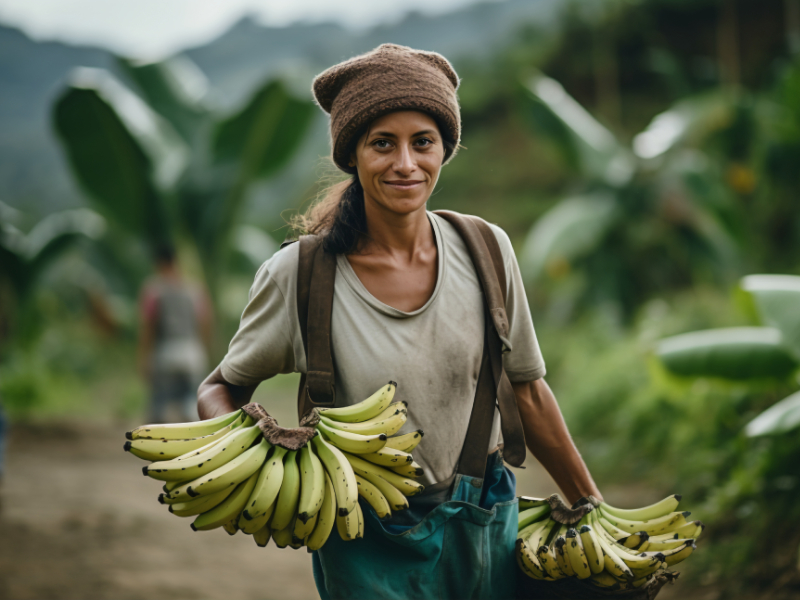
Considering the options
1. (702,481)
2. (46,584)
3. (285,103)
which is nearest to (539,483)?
(702,481)

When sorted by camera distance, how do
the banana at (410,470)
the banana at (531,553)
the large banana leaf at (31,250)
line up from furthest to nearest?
the large banana leaf at (31,250) < the banana at (531,553) < the banana at (410,470)

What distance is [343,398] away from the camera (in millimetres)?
1816

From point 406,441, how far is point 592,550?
0.54 meters

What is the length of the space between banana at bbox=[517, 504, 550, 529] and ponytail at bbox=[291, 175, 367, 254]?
33.6 inches

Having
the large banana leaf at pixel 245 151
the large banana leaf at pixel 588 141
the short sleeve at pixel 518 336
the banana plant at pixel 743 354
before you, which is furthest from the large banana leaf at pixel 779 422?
the large banana leaf at pixel 245 151

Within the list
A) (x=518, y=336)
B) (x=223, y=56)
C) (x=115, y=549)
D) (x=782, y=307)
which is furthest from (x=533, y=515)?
(x=223, y=56)

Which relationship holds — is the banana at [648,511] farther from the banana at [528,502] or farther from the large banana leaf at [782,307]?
the large banana leaf at [782,307]

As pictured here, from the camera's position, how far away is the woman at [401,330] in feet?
5.76

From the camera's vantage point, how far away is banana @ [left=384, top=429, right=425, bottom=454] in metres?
1.67

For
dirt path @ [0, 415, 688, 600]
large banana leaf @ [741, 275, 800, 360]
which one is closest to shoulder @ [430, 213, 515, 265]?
large banana leaf @ [741, 275, 800, 360]

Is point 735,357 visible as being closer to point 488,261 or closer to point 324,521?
point 488,261

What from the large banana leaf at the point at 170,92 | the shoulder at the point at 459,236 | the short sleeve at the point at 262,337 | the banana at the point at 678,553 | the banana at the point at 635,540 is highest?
the large banana leaf at the point at 170,92

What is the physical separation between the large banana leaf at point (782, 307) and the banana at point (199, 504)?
9.28ft

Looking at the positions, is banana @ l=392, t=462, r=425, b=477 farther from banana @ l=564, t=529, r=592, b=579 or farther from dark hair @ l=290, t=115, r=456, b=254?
dark hair @ l=290, t=115, r=456, b=254
